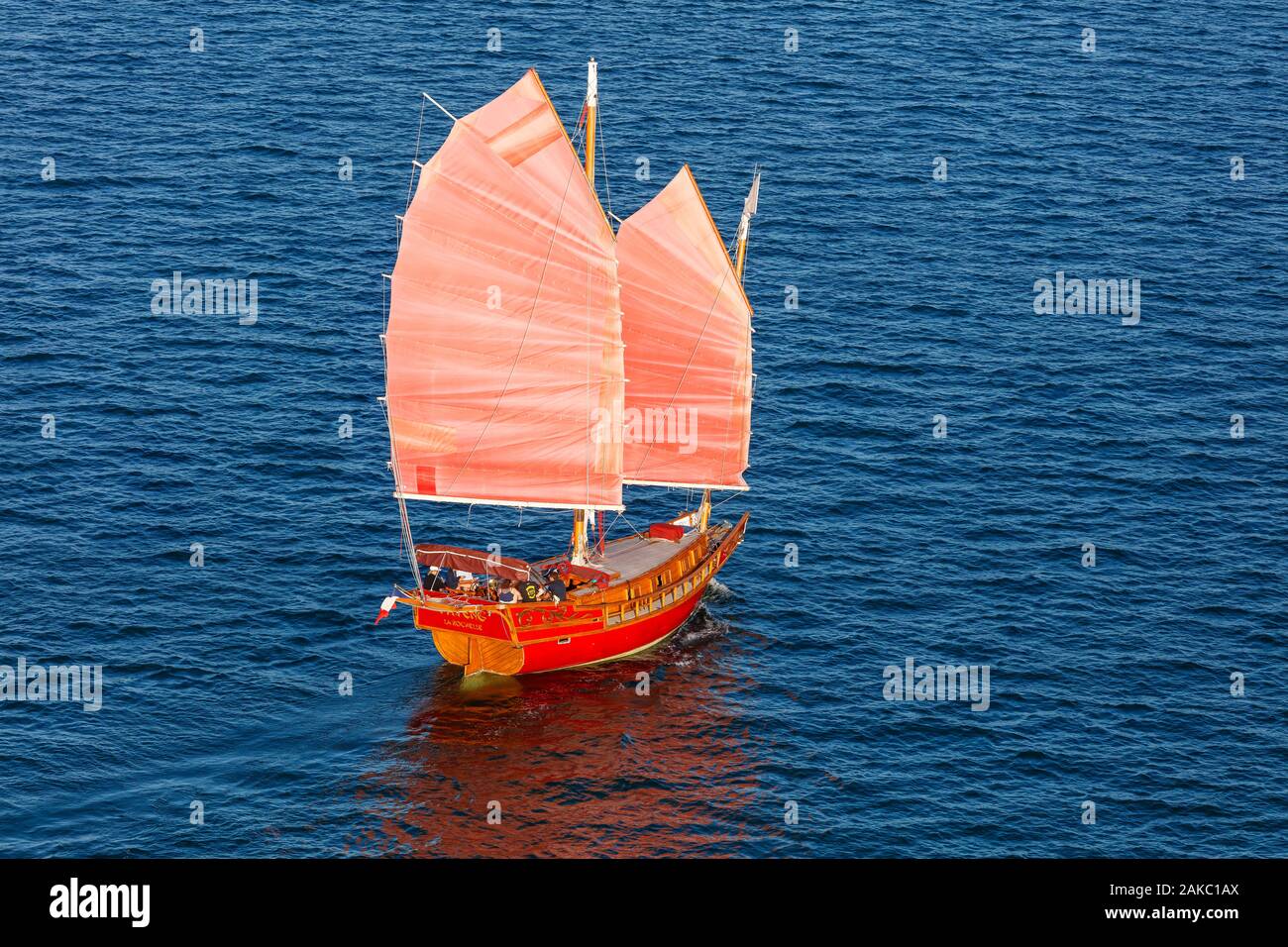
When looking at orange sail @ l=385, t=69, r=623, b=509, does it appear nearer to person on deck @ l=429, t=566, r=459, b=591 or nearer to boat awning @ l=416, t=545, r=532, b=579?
boat awning @ l=416, t=545, r=532, b=579

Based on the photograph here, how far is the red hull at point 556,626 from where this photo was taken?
95438 millimetres

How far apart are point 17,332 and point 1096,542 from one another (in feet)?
226

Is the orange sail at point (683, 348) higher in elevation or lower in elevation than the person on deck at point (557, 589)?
higher

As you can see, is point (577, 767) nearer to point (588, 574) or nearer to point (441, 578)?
point (588, 574)
